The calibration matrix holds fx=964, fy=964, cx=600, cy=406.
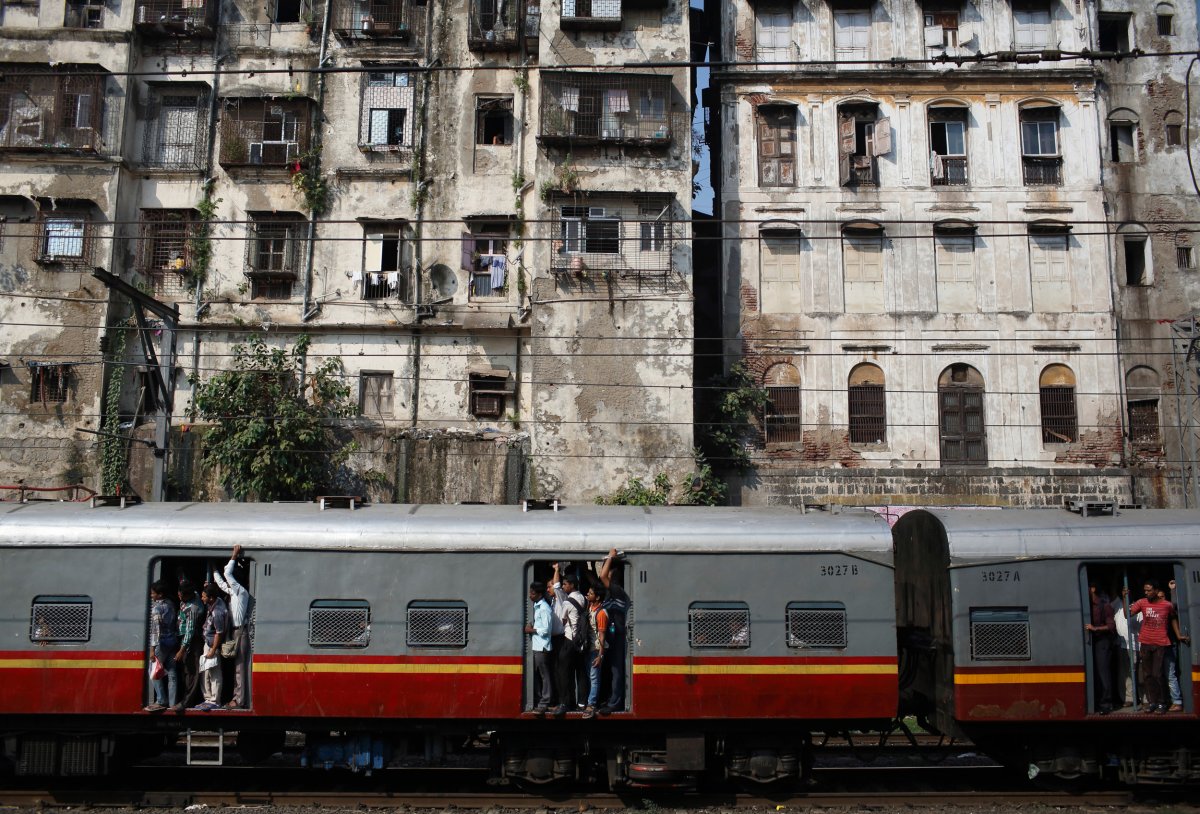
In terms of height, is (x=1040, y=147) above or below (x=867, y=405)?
above

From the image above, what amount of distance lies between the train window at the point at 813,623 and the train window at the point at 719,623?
1.63 ft

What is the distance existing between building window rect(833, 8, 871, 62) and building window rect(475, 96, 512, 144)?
873 cm

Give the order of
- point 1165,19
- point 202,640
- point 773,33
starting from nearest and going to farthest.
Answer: point 202,640
point 773,33
point 1165,19

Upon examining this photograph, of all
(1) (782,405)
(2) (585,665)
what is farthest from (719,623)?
(1) (782,405)

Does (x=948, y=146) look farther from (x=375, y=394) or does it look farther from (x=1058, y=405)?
(x=375, y=394)

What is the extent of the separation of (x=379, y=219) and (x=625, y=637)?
1712cm

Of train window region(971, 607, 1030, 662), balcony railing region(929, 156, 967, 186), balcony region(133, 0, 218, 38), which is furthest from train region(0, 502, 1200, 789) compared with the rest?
balcony region(133, 0, 218, 38)

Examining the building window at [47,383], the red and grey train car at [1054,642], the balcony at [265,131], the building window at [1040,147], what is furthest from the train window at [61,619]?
the building window at [1040,147]

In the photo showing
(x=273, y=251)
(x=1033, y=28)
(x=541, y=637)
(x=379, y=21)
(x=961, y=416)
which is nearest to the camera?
(x=541, y=637)

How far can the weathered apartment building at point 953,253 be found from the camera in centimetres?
2391

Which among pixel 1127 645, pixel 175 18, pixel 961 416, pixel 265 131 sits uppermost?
pixel 175 18

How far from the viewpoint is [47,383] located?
24.2 metres

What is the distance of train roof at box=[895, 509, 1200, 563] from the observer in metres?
10.5

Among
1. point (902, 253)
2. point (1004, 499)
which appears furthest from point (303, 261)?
point (1004, 499)
